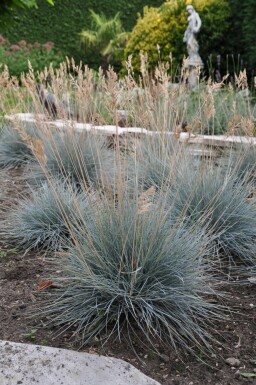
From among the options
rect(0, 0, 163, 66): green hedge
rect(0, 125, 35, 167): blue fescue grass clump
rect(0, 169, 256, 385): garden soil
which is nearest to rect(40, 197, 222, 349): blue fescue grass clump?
rect(0, 169, 256, 385): garden soil

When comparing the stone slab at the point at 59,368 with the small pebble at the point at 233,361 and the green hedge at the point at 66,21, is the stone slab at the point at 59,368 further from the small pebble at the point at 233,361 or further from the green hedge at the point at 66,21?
the green hedge at the point at 66,21

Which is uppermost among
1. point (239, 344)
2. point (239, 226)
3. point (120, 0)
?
point (120, 0)

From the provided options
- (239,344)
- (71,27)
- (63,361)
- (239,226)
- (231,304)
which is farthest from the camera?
(71,27)

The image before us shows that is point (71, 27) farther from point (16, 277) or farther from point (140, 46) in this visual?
point (16, 277)

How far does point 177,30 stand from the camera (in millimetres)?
9500

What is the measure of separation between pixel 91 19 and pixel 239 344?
12.9 meters

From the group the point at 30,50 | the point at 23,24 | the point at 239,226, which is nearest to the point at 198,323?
the point at 239,226

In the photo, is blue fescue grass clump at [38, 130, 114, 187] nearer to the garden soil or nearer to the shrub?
the garden soil

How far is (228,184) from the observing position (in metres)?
3.65

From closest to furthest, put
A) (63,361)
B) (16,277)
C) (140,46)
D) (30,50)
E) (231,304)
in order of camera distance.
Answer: (63,361) → (231,304) → (16,277) → (140,46) → (30,50)

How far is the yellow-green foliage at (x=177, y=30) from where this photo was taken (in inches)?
361

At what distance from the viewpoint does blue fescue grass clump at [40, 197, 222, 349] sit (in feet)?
8.38

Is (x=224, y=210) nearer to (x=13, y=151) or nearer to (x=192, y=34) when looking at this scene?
(x=13, y=151)

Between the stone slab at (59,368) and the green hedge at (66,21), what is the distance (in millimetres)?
11631
